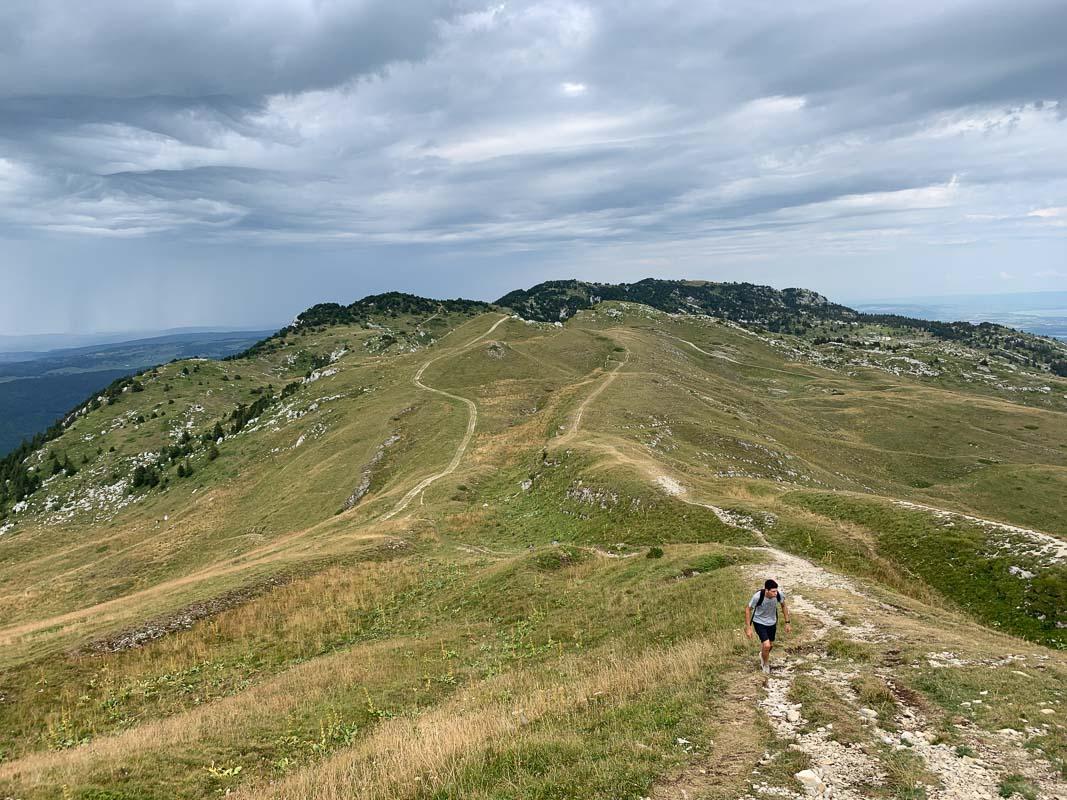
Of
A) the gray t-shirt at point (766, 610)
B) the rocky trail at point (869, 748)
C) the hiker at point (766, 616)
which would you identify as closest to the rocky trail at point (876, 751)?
the rocky trail at point (869, 748)

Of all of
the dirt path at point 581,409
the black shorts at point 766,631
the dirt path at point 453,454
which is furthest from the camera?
the dirt path at point 581,409

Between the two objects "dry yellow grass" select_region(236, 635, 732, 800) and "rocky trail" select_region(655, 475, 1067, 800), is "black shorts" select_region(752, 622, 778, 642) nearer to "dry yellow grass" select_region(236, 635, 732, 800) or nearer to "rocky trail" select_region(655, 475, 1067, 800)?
"rocky trail" select_region(655, 475, 1067, 800)

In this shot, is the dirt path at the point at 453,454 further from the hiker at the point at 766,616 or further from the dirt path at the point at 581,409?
the hiker at the point at 766,616

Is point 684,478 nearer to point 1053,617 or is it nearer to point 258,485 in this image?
point 1053,617

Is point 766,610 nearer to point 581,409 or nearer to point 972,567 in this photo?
point 972,567

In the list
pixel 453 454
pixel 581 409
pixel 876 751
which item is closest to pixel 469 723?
pixel 876 751

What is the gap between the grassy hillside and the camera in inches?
418

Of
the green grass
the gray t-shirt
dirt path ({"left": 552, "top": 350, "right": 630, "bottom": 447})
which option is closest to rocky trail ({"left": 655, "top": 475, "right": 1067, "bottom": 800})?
the gray t-shirt

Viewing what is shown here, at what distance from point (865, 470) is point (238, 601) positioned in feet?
284

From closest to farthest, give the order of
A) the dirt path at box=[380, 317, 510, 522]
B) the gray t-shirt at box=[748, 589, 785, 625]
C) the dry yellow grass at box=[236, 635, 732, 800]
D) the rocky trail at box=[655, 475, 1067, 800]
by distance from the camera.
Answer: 1. the rocky trail at box=[655, 475, 1067, 800]
2. the dry yellow grass at box=[236, 635, 732, 800]
3. the gray t-shirt at box=[748, 589, 785, 625]
4. the dirt path at box=[380, 317, 510, 522]

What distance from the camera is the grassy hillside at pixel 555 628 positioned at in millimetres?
10609

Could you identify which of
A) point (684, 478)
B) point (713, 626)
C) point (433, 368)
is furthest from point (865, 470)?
point (433, 368)

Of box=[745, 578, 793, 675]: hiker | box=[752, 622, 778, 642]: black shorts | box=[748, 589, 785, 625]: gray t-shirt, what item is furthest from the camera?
box=[748, 589, 785, 625]: gray t-shirt

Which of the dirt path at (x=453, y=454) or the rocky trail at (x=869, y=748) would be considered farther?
the dirt path at (x=453, y=454)
